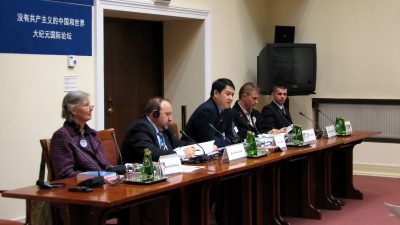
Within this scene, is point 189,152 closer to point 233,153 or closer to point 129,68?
point 233,153

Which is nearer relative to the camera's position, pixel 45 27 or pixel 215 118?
pixel 215 118

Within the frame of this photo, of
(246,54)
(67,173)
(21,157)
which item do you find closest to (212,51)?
(246,54)

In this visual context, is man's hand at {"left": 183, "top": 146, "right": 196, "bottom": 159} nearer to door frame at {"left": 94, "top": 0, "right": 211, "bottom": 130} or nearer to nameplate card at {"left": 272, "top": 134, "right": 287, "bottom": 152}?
nameplate card at {"left": 272, "top": 134, "right": 287, "bottom": 152}

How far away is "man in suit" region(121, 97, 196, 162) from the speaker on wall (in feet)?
13.2

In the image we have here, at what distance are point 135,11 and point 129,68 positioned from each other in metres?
0.90

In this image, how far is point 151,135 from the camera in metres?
4.08

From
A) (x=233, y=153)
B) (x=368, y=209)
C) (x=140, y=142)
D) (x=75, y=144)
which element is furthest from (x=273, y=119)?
(x=75, y=144)

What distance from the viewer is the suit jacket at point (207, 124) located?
4.80 metres

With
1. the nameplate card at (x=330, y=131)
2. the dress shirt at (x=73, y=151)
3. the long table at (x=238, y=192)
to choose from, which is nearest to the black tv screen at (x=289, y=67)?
the long table at (x=238, y=192)

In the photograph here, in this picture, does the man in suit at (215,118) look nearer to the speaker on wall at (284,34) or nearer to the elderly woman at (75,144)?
the elderly woman at (75,144)

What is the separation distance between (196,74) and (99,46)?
1717 millimetres

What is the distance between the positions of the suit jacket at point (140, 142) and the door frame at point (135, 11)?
4.81ft

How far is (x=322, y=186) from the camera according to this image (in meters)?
5.69

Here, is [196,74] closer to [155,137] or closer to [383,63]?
[383,63]
